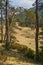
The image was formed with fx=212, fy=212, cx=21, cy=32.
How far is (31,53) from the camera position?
24219mm

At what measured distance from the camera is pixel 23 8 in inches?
1190

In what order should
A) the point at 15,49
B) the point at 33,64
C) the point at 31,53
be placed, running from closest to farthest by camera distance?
the point at 33,64, the point at 31,53, the point at 15,49

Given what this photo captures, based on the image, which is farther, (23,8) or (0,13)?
(0,13)

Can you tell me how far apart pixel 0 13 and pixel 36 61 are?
74.0 feet

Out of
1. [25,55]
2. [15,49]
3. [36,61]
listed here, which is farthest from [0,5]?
[36,61]

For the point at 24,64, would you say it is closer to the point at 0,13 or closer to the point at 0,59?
the point at 0,59

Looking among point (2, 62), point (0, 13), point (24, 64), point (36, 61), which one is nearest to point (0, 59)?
point (2, 62)

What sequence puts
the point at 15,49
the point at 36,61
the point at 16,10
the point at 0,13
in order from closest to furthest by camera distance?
the point at 36,61 → the point at 15,49 → the point at 16,10 → the point at 0,13

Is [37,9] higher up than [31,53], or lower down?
higher up

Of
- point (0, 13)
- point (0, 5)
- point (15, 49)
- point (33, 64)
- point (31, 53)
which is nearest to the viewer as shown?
point (33, 64)

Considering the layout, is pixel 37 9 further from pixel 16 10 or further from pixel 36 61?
pixel 16 10

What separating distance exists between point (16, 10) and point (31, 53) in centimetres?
856

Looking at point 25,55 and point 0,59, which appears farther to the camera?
point 25,55

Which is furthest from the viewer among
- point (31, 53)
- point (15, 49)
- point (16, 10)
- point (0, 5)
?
point (0, 5)
